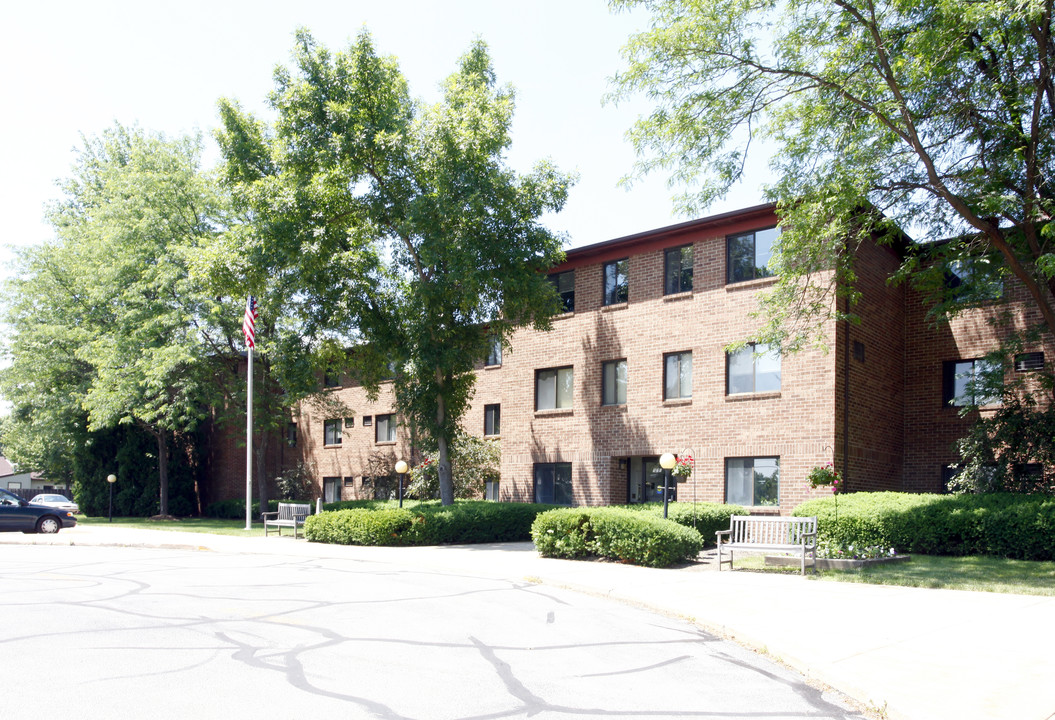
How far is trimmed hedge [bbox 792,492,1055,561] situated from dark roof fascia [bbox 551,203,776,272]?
8567 millimetres

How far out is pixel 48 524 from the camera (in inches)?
1065

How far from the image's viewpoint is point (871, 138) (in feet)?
59.0

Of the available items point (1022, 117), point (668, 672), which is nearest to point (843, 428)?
point (1022, 117)

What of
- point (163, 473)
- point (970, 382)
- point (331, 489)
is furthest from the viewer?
point (163, 473)

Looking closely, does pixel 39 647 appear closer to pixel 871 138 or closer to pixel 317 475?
pixel 871 138

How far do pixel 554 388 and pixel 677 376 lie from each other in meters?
4.86

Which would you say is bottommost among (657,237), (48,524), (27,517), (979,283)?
(48,524)

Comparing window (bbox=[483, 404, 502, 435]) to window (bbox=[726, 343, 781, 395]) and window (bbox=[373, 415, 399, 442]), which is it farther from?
window (bbox=[726, 343, 781, 395])

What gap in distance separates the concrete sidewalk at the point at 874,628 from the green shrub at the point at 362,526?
12.2 ft

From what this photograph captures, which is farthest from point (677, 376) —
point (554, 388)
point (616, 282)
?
point (554, 388)

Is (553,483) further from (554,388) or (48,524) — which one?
(48,524)

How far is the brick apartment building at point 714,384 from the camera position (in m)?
23.0

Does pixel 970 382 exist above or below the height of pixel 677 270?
below

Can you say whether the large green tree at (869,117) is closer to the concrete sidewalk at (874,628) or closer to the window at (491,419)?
the concrete sidewalk at (874,628)
